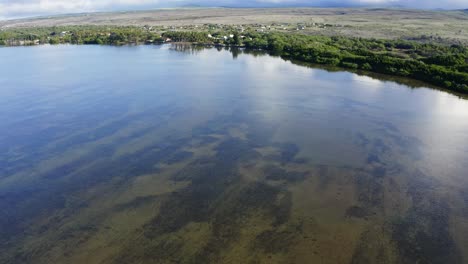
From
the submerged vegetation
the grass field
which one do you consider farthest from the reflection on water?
the grass field

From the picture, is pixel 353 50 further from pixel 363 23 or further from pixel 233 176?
pixel 363 23

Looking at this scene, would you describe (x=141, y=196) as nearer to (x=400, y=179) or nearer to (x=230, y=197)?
(x=230, y=197)

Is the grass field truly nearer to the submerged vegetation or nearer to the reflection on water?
the submerged vegetation

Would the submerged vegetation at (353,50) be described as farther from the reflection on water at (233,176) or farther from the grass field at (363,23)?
the grass field at (363,23)

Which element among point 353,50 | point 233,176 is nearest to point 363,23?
point 353,50

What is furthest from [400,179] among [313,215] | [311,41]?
[311,41]

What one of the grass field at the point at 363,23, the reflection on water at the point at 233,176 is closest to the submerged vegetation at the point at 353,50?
the reflection on water at the point at 233,176
